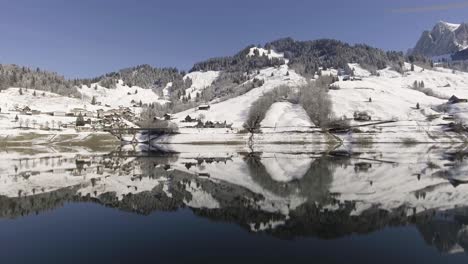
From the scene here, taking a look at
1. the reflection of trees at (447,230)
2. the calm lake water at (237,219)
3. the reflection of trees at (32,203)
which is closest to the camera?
the calm lake water at (237,219)

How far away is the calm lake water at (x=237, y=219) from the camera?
94.5 ft

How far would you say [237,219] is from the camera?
39500mm

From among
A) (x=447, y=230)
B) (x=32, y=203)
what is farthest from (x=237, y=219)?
(x=32, y=203)

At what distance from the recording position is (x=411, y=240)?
104 ft

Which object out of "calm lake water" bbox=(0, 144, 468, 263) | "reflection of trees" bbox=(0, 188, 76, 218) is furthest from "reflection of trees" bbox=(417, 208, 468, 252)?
"reflection of trees" bbox=(0, 188, 76, 218)

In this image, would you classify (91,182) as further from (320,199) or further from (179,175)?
(320,199)

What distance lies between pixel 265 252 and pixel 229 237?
4.82 metres

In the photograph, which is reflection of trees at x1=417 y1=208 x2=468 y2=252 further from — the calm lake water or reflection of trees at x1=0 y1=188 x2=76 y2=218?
reflection of trees at x1=0 y1=188 x2=76 y2=218

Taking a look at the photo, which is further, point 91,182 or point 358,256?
point 91,182

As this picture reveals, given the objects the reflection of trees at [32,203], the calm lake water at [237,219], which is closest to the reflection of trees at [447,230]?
the calm lake water at [237,219]

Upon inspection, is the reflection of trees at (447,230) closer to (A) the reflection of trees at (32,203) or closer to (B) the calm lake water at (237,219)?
(B) the calm lake water at (237,219)

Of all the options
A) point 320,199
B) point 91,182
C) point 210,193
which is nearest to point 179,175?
point 91,182

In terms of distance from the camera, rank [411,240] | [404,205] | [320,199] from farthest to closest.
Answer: [320,199] → [404,205] → [411,240]

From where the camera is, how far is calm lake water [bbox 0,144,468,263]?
2881 cm
